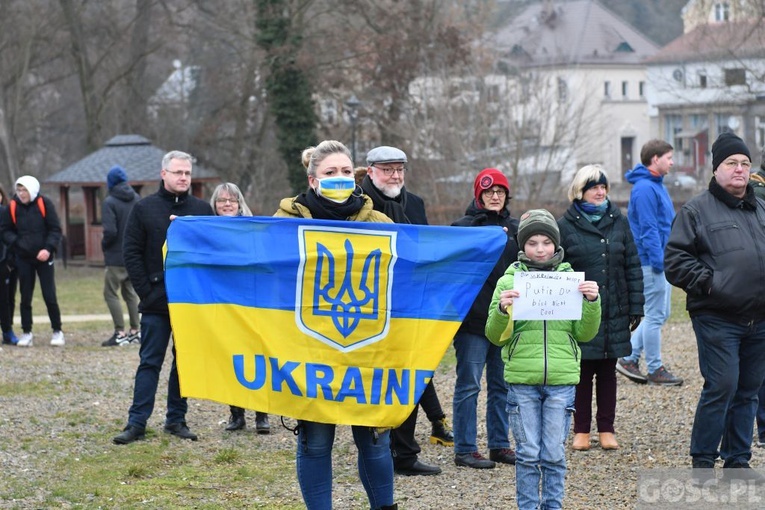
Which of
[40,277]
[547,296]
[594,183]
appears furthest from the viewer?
[40,277]

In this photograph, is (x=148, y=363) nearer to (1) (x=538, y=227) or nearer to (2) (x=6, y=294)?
(1) (x=538, y=227)

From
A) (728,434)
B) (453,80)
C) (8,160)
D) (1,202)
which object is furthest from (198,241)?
(8,160)

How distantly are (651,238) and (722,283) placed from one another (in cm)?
382

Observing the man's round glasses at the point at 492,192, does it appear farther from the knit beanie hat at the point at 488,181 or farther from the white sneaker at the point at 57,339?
the white sneaker at the point at 57,339

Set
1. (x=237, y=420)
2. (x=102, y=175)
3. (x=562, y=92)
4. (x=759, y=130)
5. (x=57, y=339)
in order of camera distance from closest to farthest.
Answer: (x=237, y=420)
(x=57, y=339)
(x=102, y=175)
(x=562, y=92)
(x=759, y=130)

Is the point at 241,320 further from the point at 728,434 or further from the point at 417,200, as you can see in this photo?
the point at 728,434

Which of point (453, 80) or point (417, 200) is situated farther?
point (453, 80)

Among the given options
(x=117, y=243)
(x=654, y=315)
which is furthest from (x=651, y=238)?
(x=117, y=243)

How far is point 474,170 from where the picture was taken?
37281 mm

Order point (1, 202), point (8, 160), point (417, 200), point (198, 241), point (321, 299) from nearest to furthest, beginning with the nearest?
point (321, 299), point (198, 241), point (417, 200), point (1, 202), point (8, 160)

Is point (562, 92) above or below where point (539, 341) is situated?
above

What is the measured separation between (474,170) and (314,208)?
3148 centimetres

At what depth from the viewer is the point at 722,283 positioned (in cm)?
709

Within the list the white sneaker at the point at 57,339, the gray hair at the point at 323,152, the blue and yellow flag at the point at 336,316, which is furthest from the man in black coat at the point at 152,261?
the white sneaker at the point at 57,339
